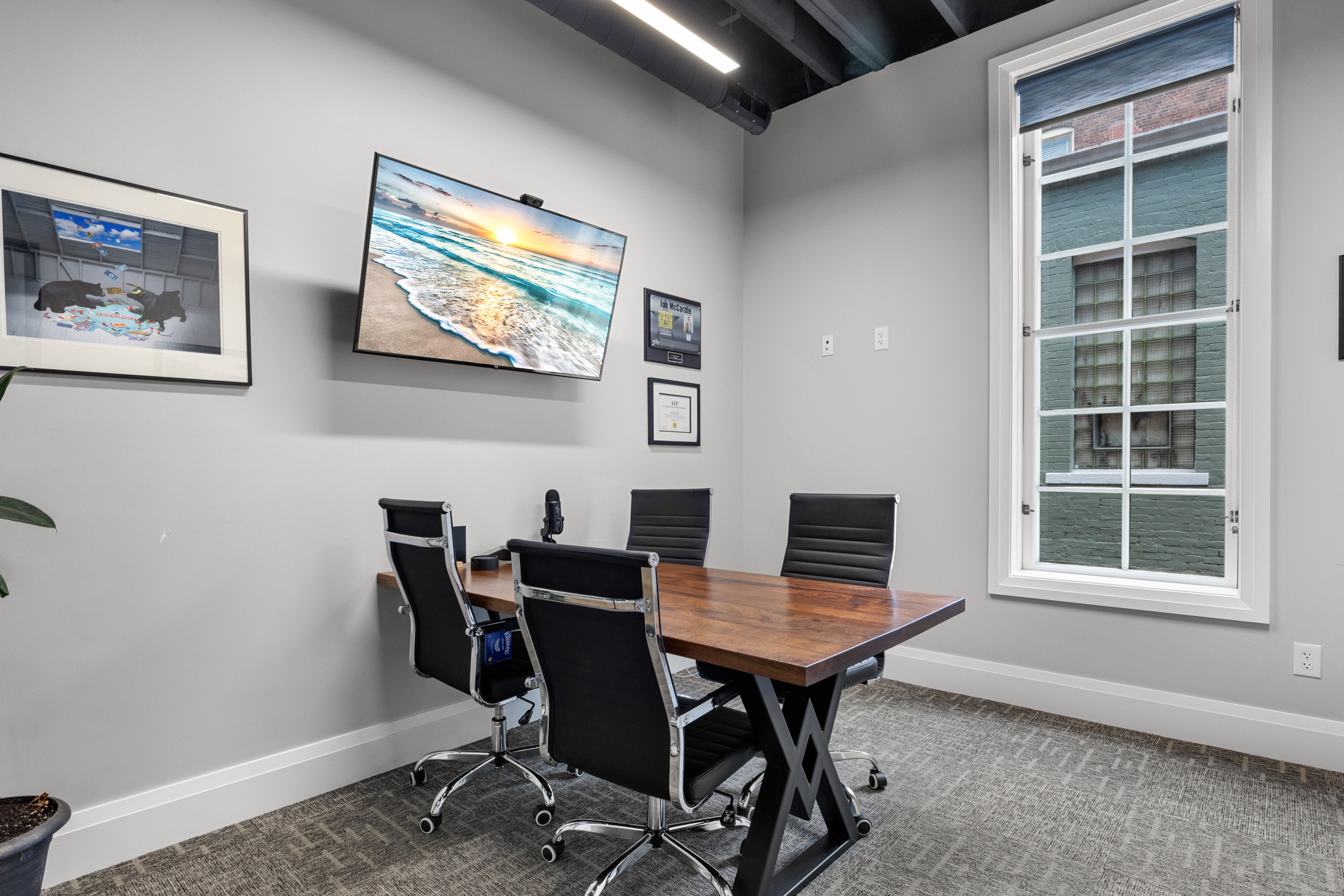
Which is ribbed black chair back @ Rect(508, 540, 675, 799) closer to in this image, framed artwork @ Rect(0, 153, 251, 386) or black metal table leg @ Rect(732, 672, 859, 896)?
black metal table leg @ Rect(732, 672, 859, 896)

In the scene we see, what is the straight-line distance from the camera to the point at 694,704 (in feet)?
5.42

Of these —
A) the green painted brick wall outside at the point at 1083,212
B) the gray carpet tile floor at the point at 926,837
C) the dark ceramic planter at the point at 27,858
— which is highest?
the green painted brick wall outside at the point at 1083,212

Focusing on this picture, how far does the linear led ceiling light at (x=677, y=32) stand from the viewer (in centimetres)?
262

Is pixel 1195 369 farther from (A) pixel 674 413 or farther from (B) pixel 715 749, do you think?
(B) pixel 715 749

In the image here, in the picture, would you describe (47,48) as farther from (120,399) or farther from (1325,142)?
(1325,142)

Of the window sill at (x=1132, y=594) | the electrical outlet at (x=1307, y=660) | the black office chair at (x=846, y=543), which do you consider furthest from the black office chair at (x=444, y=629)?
the electrical outlet at (x=1307, y=660)

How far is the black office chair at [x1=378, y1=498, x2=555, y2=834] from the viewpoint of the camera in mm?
2258

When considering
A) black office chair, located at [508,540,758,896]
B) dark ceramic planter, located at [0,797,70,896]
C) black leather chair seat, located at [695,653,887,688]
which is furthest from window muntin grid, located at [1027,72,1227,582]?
dark ceramic planter, located at [0,797,70,896]

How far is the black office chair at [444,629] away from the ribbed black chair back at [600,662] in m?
0.46

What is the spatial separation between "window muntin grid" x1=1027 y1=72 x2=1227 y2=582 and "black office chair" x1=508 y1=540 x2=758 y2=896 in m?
2.44

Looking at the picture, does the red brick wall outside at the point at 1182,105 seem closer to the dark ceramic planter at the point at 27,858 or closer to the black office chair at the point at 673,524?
the black office chair at the point at 673,524

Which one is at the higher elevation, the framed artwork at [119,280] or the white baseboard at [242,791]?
the framed artwork at [119,280]

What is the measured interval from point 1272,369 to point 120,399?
429cm

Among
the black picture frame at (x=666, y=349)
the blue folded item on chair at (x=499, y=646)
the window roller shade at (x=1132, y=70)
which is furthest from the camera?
the black picture frame at (x=666, y=349)
